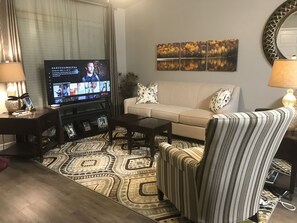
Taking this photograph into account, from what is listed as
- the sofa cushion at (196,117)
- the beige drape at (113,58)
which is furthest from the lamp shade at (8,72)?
the sofa cushion at (196,117)

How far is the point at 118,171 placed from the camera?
2.96 metres

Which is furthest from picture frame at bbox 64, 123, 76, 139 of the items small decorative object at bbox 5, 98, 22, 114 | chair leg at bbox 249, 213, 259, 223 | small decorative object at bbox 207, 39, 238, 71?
chair leg at bbox 249, 213, 259, 223

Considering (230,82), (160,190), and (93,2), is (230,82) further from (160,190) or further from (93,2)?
(93,2)

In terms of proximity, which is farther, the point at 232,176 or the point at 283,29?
the point at 283,29

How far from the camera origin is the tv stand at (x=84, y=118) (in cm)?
416

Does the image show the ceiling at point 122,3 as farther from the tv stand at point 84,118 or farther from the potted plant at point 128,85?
the tv stand at point 84,118

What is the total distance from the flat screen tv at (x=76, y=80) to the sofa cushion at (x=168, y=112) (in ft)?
3.97

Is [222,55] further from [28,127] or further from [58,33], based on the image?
[28,127]

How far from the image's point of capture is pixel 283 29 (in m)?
3.52

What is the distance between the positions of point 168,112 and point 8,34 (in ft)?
9.07

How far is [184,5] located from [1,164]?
403 centimetres

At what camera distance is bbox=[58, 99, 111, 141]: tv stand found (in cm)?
416

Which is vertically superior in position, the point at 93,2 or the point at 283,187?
the point at 93,2

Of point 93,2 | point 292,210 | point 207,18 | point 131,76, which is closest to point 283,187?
point 292,210
